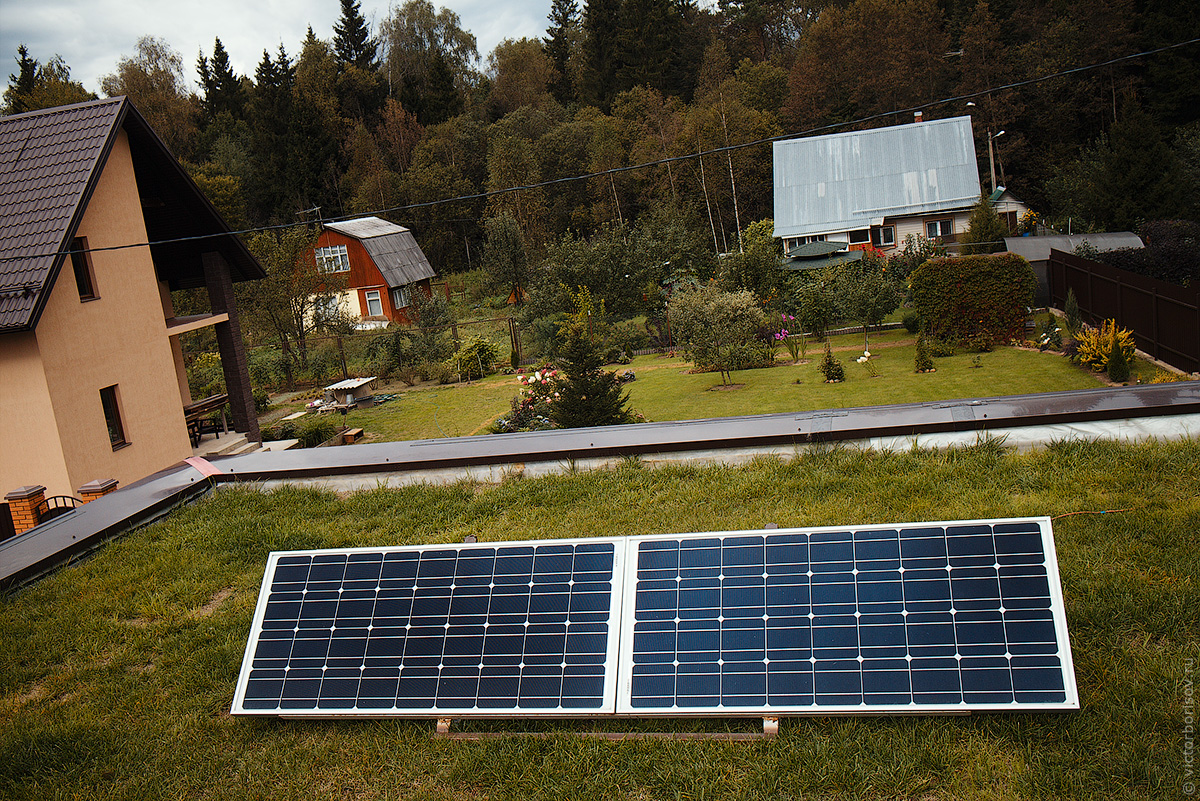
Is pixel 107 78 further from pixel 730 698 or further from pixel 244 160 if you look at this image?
pixel 730 698

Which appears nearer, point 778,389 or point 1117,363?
point 1117,363

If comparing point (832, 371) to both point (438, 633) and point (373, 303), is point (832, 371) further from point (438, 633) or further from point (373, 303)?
point (373, 303)

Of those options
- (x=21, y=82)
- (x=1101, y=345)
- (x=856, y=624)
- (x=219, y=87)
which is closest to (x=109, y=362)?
(x=856, y=624)

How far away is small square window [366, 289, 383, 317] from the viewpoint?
40.8m

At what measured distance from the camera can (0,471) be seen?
12594 mm

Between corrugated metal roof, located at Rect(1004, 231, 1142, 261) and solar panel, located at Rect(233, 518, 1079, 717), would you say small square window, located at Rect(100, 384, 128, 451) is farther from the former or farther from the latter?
corrugated metal roof, located at Rect(1004, 231, 1142, 261)

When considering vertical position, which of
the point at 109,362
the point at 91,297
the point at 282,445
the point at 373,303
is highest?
the point at 91,297

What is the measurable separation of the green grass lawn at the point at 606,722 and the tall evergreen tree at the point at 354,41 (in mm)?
63383

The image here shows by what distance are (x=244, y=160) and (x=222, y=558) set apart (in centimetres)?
5368

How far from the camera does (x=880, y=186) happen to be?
126ft

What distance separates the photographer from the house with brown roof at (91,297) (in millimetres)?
12273

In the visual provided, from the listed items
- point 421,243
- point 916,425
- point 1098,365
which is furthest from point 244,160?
point 916,425

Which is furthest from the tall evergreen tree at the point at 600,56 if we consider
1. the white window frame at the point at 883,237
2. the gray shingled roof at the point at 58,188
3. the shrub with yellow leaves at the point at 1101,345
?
the shrub with yellow leaves at the point at 1101,345

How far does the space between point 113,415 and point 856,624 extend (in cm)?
1471
